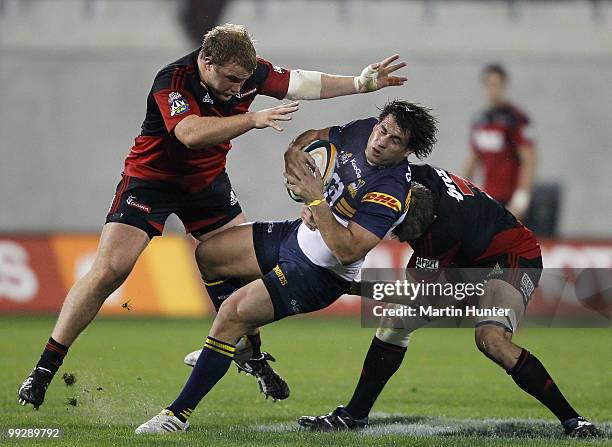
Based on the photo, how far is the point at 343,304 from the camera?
1394cm

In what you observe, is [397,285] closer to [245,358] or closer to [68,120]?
[245,358]

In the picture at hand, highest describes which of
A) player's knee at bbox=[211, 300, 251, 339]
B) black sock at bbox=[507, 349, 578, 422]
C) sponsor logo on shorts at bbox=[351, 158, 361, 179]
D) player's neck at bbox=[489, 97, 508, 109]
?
player's neck at bbox=[489, 97, 508, 109]

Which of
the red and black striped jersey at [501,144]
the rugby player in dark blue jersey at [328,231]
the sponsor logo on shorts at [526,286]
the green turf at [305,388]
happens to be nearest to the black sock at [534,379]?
the green turf at [305,388]

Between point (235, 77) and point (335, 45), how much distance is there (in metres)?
13.9

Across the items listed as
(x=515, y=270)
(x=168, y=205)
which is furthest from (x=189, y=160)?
(x=515, y=270)

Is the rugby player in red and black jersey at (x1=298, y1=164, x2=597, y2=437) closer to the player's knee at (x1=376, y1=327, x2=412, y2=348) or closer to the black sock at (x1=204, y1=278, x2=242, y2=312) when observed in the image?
the player's knee at (x1=376, y1=327, x2=412, y2=348)

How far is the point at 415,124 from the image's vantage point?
6203mm

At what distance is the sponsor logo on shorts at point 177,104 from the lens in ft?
20.6

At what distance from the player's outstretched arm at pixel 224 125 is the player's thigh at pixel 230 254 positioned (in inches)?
39.0

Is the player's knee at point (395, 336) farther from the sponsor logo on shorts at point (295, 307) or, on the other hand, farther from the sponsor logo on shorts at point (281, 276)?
the sponsor logo on shorts at point (281, 276)

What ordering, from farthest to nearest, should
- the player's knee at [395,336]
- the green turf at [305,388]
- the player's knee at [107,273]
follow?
1. the player's knee at [395,336]
2. the player's knee at [107,273]
3. the green turf at [305,388]

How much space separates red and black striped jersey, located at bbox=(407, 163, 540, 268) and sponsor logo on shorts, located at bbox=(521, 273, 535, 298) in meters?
0.13

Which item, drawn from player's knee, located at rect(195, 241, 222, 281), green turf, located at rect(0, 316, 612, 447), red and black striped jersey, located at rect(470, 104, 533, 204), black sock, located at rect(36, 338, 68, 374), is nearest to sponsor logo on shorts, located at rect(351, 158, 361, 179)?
player's knee, located at rect(195, 241, 222, 281)

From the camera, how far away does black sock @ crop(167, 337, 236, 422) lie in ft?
19.9
